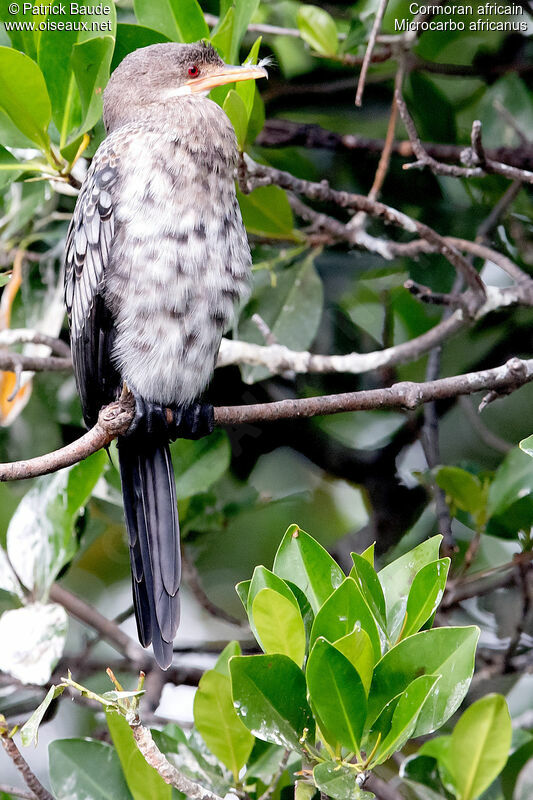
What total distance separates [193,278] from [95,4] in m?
0.59

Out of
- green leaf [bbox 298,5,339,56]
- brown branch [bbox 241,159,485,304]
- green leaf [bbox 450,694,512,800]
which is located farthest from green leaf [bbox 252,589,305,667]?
green leaf [bbox 298,5,339,56]

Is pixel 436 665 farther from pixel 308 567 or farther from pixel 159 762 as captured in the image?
pixel 159 762

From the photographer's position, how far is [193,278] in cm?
196

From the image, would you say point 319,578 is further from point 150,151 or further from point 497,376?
point 150,151

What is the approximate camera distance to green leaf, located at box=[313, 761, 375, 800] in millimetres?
1241

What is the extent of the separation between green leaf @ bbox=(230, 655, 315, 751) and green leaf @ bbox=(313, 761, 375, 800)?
0.08 m

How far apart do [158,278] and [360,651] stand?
948mm

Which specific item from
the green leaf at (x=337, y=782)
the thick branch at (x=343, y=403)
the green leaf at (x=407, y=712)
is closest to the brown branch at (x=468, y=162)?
the thick branch at (x=343, y=403)

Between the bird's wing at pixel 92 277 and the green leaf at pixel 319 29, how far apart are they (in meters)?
0.64

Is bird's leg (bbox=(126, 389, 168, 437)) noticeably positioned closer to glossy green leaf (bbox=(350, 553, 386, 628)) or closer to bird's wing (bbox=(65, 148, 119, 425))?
bird's wing (bbox=(65, 148, 119, 425))

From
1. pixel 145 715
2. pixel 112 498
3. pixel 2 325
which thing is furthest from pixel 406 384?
pixel 2 325

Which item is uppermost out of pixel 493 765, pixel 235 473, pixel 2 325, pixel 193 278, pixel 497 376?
pixel 193 278

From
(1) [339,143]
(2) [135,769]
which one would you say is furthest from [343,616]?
(1) [339,143]

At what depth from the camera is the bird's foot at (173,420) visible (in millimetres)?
2028
